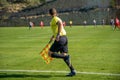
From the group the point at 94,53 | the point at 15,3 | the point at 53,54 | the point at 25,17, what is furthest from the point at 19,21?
the point at 53,54

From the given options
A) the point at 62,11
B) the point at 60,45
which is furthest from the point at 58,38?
the point at 62,11

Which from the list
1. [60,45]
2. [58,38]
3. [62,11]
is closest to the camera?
[58,38]

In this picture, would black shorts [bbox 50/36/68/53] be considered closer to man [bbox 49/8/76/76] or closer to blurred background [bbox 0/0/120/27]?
man [bbox 49/8/76/76]

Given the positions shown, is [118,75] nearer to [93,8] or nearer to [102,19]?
[102,19]

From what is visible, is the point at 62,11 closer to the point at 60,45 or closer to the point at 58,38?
the point at 60,45

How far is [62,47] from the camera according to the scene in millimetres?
13773

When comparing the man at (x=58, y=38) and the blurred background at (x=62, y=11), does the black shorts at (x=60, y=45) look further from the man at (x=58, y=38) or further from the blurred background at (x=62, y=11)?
the blurred background at (x=62, y=11)

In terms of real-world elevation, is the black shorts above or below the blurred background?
above

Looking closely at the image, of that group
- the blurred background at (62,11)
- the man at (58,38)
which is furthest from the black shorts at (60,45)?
the blurred background at (62,11)

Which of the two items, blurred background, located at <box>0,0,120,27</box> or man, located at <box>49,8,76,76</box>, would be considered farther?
blurred background, located at <box>0,0,120,27</box>

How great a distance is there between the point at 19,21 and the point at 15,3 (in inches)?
599

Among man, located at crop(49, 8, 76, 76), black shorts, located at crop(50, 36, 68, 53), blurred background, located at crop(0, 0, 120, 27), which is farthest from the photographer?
blurred background, located at crop(0, 0, 120, 27)

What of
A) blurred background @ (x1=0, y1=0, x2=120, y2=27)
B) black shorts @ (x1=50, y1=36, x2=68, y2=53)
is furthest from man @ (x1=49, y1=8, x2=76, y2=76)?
blurred background @ (x1=0, y1=0, x2=120, y2=27)

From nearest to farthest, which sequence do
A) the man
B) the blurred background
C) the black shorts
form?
1. the man
2. the black shorts
3. the blurred background
